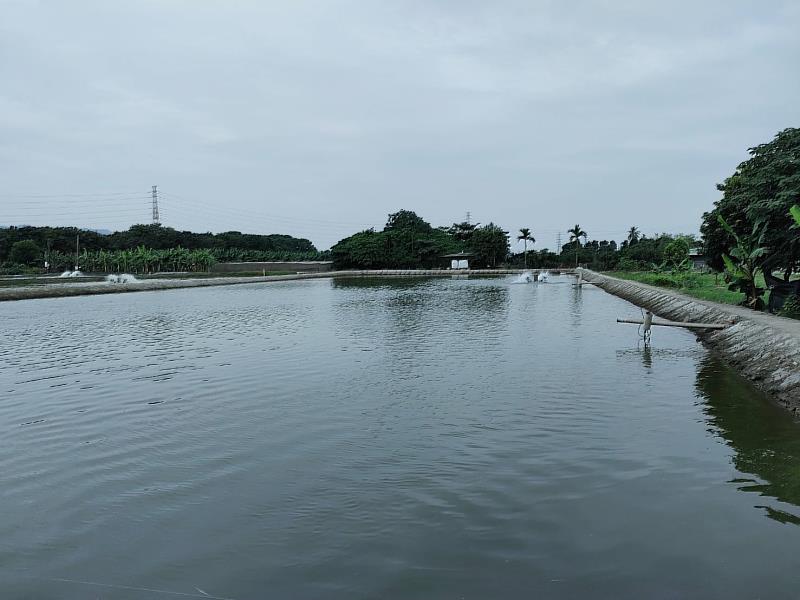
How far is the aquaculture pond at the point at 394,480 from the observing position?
5.34m

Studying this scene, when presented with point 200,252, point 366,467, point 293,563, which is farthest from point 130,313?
point 200,252

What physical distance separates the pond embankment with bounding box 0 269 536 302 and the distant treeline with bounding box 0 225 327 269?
23.0 meters

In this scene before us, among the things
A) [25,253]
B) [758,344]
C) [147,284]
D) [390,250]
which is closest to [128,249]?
[25,253]

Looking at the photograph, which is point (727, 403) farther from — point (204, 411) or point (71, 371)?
point (71, 371)

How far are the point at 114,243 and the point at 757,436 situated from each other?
369 feet

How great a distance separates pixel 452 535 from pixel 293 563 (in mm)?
1599

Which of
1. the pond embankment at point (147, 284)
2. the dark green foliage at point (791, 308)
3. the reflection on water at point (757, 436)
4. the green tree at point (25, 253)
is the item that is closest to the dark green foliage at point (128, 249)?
the green tree at point (25, 253)

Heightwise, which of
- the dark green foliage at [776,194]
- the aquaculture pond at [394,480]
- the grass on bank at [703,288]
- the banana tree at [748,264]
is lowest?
the aquaculture pond at [394,480]

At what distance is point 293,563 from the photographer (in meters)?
5.55

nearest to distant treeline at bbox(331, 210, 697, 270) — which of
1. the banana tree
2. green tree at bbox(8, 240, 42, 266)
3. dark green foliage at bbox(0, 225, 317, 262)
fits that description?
dark green foliage at bbox(0, 225, 317, 262)

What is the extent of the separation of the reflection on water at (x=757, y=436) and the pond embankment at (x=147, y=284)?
143 ft

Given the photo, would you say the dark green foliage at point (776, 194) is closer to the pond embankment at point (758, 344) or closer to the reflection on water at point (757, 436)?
the pond embankment at point (758, 344)

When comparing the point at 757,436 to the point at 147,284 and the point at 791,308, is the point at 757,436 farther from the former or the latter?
the point at 147,284

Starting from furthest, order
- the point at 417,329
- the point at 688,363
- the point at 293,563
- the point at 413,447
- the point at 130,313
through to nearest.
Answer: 1. the point at 130,313
2. the point at 417,329
3. the point at 688,363
4. the point at 413,447
5. the point at 293,563
